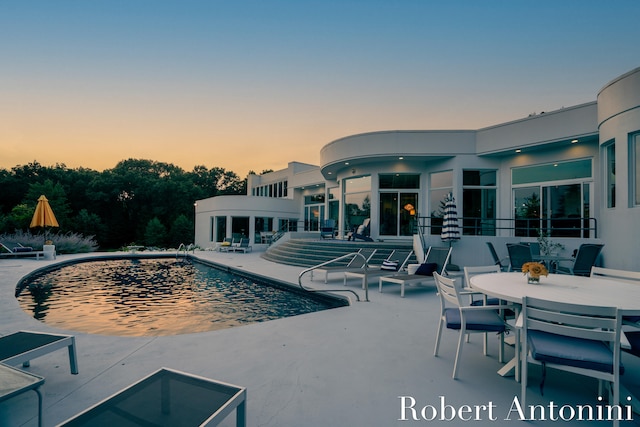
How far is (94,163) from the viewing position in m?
37.0

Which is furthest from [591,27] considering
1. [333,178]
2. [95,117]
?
[95,117]

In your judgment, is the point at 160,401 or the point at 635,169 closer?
the point at 160,401

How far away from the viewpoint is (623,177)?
6.92 meters

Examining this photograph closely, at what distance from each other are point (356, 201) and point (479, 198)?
5.58 meters

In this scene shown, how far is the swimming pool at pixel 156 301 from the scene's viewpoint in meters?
5.41

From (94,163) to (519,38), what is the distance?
137 ft

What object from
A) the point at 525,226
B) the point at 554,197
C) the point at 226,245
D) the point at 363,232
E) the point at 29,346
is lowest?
the point at 226,245

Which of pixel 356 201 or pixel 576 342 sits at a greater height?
pixel 356 201

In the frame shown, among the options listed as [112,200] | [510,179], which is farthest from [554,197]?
[112,200]

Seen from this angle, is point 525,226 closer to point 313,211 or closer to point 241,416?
point 241,416

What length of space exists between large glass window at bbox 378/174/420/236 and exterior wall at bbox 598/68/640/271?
7.60 m

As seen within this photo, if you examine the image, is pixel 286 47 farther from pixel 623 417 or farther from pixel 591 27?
pixel 623 417

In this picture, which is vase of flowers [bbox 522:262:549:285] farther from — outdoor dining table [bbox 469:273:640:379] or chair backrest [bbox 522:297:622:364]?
chair backrest [bbox 522:297:622:364]

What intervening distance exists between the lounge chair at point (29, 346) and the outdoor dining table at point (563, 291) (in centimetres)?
385
